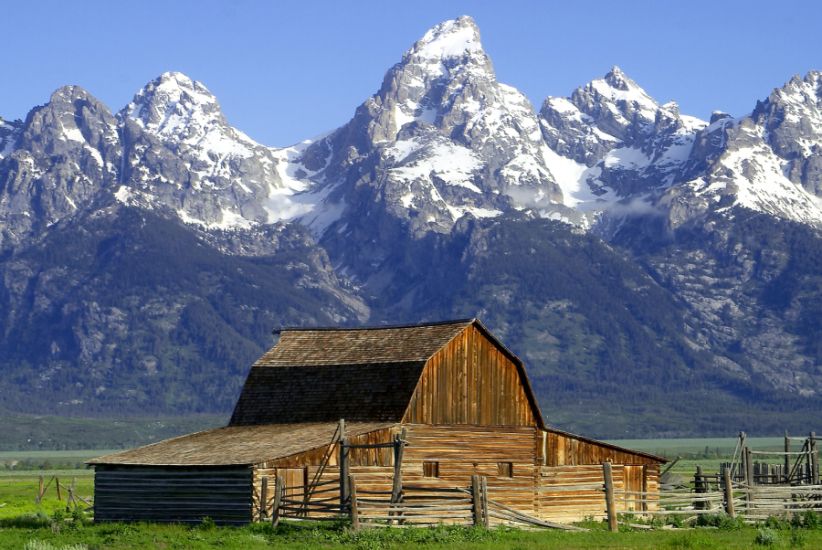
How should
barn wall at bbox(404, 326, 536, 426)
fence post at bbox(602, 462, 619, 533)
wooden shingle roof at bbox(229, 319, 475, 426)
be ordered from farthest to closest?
wooden shingle roof at bbox(229, 319, 475, 426), barn wall at bbox(404, 326, 536, 426), fence post at bbox(602, 462, 619, 533)

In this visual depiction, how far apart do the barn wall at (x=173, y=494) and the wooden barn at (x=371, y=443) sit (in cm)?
5

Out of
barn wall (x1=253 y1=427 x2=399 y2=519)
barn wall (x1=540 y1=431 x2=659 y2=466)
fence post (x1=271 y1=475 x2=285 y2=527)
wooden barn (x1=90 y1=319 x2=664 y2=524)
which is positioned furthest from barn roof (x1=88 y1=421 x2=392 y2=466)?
barn wall (x1=540 y1=431 x2=659 y2=466)

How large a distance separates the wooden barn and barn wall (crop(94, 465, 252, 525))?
52mm

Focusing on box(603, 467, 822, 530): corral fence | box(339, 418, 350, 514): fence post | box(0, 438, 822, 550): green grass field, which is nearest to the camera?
box(0, 438, 822, 550): green grass field

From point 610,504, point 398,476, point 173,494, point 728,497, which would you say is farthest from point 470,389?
point 173,494

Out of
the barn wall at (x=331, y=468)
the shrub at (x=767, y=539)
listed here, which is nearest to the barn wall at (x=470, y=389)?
the barn wall at (x=331, y=468)

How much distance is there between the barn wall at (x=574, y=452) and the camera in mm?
68875

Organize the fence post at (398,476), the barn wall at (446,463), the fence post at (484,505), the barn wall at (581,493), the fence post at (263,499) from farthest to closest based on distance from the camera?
the barn wall at (581,493) < the barn wall at (446,463) < the fence post at (263,499) < the fence post at (398,476) < the fence post at (484,505)

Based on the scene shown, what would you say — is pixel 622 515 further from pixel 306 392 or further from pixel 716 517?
pixel 306 392

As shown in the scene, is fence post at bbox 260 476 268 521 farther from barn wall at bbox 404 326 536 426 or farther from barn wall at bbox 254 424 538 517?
barn wall at bbox 404 326 536 426

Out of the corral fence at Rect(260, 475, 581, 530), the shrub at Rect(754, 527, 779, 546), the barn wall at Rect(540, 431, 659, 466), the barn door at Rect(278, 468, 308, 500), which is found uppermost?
the barn wall at Rect(540, 431, 659, 466)

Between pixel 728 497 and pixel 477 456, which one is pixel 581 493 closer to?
pixel 477 456

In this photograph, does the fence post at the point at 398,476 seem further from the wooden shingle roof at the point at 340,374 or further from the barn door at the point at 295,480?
the wooden shingle roof at the point at 340,374

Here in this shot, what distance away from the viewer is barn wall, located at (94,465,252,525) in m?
59.2
